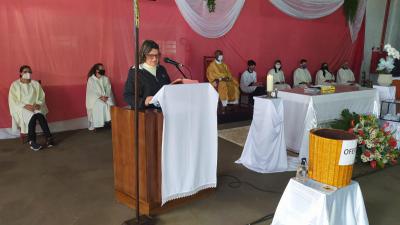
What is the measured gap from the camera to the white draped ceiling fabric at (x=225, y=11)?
585 cm

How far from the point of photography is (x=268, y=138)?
11.6ft

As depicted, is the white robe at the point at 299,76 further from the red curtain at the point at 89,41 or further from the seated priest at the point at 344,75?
the seated priest at the point at 344,75

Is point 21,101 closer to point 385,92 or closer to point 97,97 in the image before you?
point 97,97

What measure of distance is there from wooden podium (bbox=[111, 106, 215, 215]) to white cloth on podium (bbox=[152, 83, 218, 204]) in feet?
0.24

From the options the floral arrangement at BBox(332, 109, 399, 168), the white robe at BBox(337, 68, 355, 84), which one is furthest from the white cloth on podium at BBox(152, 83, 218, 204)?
the white robe at BBox(337, 68, 355, 84)

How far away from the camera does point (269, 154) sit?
356 cm

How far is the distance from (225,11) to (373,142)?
3846 millimetres

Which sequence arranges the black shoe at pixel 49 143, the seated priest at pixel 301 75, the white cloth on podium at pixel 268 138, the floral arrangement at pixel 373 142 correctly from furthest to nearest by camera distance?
the seated priest at pixel 301 75
the black shoe at pixel 49 143
the floral arrangement at pixel 373 142
the white cloth on podium at pixel 268 138

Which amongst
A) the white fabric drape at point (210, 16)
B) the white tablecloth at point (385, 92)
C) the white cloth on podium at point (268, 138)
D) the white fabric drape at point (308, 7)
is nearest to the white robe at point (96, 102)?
the white fabric drape at point (210, 16)

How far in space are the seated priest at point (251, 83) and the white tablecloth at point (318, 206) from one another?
4738 millimetres

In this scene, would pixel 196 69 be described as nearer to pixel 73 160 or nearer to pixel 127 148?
pixel 73 160

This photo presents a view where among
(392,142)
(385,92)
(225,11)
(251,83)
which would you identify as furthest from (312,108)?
(225,11)

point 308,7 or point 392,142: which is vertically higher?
point 308,7

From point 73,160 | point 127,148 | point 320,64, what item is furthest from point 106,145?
point 320,64
